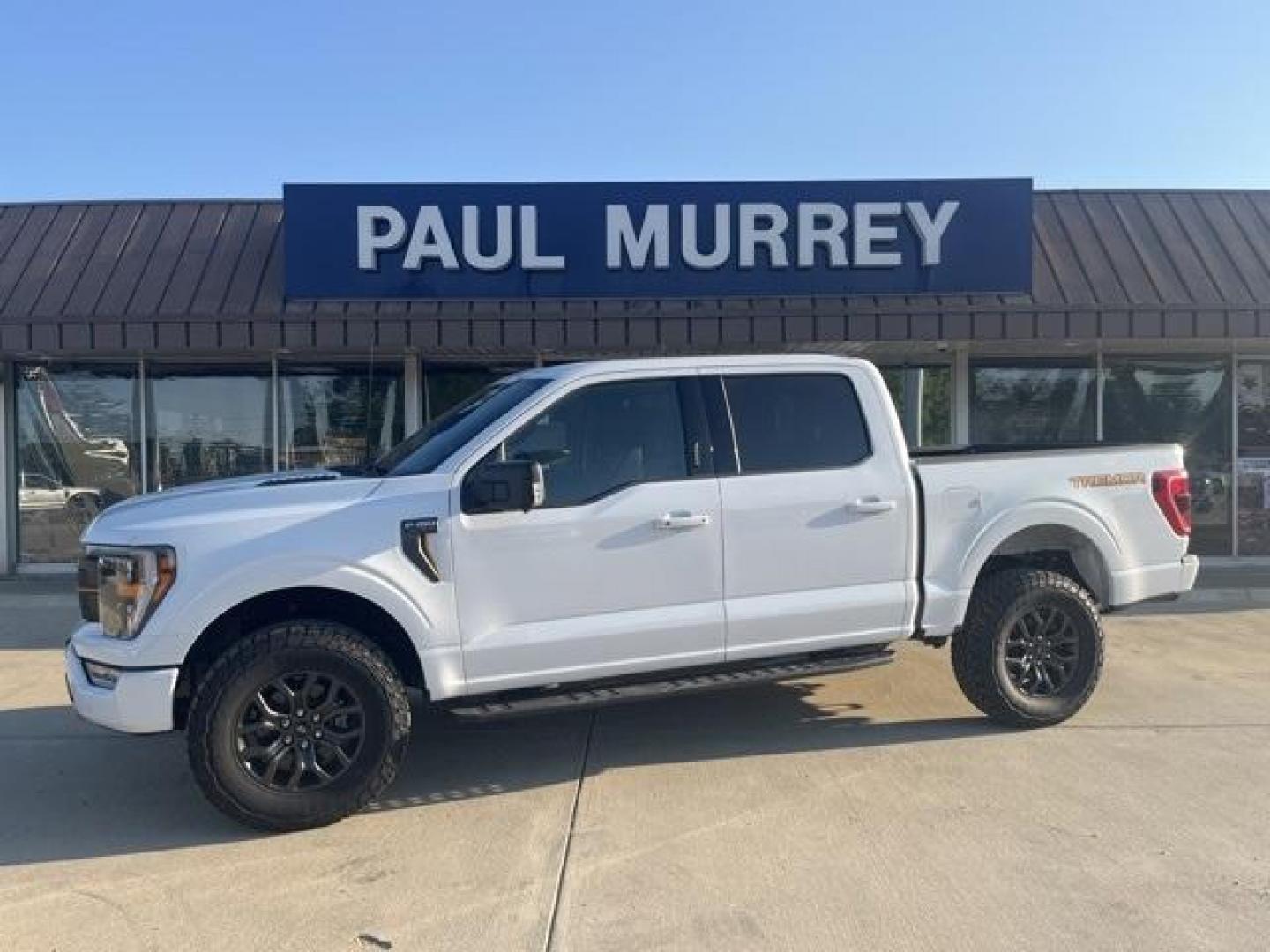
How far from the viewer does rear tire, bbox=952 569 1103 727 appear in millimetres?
5777

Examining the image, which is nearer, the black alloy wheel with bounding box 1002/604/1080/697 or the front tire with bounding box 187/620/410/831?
the front tire with bounding box 187/620/410/831

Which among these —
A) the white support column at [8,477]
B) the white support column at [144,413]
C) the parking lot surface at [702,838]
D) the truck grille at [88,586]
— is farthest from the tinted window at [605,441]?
the white support column at [8,477]

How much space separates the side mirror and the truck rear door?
1.01 metres

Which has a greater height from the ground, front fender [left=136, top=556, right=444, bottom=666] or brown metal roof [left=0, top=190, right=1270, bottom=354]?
brown metal roof [left=0, top=190, right=1270, bottom=354]

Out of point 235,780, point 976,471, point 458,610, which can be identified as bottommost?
point 235,780

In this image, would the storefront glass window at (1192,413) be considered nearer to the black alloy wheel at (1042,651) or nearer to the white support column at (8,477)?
the black alloy wheel at (1042,651)

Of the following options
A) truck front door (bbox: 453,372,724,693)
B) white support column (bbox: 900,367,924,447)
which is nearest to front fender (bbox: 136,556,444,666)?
truck front door (bbox: 453,372,724,693)

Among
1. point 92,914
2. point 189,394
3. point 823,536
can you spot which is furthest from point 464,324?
point 92,914

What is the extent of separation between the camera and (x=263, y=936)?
143 inches

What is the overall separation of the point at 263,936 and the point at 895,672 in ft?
15.6

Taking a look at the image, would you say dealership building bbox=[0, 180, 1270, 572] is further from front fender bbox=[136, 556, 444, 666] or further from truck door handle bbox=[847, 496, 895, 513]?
front fender bbox=[136, 556, 444, 666]

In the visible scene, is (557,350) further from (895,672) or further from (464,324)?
(895,672)

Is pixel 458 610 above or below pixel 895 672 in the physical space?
above

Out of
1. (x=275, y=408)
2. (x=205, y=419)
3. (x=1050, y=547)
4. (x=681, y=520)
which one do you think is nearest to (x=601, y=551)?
(x=681, y=520)
